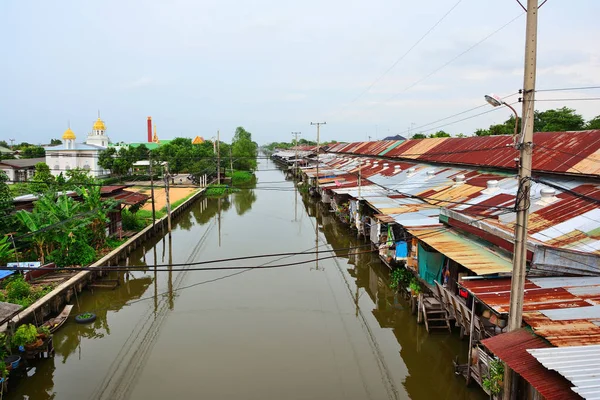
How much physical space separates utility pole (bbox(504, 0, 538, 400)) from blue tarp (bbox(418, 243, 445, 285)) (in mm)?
4696

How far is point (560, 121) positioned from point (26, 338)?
1695 inches

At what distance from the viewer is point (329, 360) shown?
412 inches

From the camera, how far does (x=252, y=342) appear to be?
37.2ft

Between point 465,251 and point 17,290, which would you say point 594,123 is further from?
point 17,290

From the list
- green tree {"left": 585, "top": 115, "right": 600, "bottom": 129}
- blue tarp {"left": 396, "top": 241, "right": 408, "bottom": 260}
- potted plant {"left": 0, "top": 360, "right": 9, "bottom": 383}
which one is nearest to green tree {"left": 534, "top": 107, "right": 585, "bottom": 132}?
green tree {"left": 585, "top": 115, "right": 600, "bottom": 129}

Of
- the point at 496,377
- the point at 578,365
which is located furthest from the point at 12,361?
the point at 578,365

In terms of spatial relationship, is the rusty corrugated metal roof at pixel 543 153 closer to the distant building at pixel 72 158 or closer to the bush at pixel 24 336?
the bush at pixel 24 336

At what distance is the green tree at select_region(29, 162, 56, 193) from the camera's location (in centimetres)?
2067

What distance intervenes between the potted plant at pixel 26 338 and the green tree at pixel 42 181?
6.59 meters

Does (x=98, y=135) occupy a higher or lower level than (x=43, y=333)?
higher

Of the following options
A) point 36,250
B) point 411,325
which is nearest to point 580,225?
point 411,325

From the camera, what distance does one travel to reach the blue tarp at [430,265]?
11171mm

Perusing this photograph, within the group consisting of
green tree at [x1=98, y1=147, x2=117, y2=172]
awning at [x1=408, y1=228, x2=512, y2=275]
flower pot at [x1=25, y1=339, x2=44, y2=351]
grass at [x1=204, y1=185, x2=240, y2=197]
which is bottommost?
flower pot at [x1=25, y1=339, x2=44, y2=351]

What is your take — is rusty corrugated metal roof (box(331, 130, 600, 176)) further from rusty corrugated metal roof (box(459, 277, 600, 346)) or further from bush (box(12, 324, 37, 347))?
bush (box(12, 324, 37, 347))
